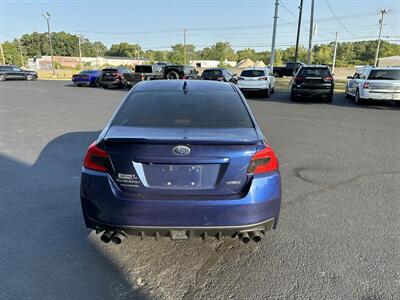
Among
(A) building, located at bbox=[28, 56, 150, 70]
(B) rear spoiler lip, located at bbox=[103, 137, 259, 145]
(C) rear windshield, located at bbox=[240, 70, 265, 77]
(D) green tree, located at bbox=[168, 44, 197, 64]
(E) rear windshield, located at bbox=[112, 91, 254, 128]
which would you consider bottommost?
(B) rear spoiler lip, located at bbox=[103, 137, 259, 145]

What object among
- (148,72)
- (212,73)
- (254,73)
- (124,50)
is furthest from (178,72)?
(124,50)

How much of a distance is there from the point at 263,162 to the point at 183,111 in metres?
0.98

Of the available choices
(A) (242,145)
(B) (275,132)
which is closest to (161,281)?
(A) (242,145)

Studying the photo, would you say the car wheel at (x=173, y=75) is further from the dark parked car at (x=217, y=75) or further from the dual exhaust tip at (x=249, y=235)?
the dual exhaust tip at (x=249, y=235)

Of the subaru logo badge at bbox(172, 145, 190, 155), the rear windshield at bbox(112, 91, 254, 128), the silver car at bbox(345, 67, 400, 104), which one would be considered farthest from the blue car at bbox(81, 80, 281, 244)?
the silver car at bbox(345, 67, 400, 104)

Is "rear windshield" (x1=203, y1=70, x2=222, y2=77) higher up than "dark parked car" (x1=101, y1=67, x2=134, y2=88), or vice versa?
"rear windshield" (x1=203, y1=70, x2=222, y2=77)

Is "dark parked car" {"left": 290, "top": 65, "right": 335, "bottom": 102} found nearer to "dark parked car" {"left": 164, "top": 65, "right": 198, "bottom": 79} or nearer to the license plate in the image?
"dark parked car" {"left": 164, "top": 65, "right": 198, "bottom": 79}

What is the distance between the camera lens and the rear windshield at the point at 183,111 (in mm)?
2924

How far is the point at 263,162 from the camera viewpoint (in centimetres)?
257

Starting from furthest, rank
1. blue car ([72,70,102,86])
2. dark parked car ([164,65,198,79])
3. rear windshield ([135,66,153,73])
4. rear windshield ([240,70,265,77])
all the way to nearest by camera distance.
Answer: blue car ([72,70,102,86]), rear windshield ([135,66,153,73]), dark parked car ([164,65,198,79]), rear windshield ([240,70,265,77])

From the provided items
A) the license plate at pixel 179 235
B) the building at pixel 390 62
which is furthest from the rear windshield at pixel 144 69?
the building at pixel 390 62

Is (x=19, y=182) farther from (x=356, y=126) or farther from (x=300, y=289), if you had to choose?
(x=356, y=126)

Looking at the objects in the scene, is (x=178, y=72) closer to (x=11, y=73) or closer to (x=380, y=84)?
(x=380, y=84)

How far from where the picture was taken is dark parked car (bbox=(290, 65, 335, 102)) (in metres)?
14.6
